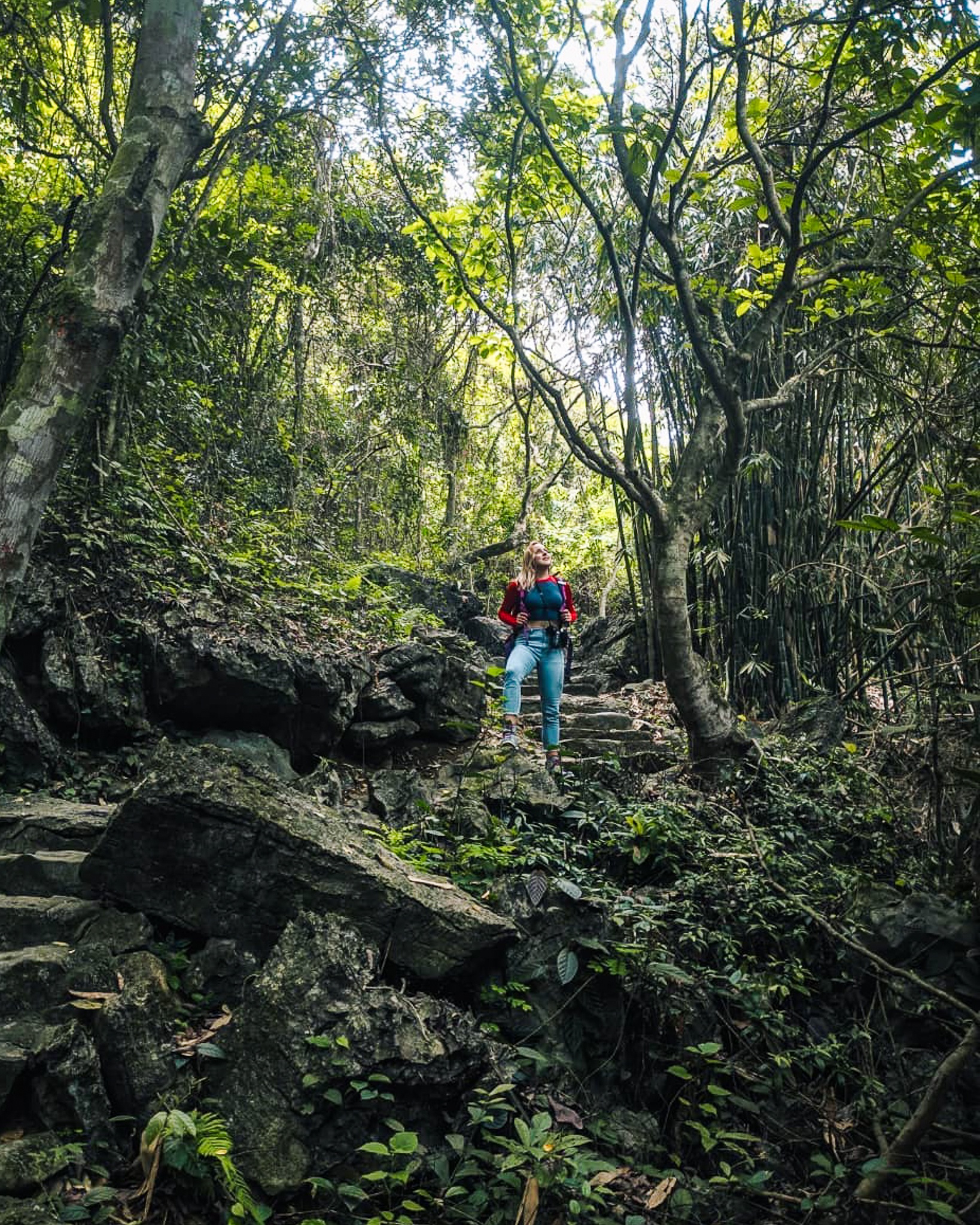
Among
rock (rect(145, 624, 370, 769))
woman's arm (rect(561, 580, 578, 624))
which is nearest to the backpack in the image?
woman's arm (rect(561, 580, 578, 624))

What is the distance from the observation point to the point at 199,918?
3145mm

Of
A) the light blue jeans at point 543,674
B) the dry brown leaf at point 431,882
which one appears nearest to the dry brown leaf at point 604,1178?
the dry brown leaf at point 431,882


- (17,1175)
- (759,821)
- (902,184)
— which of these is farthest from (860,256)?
(17,1175)

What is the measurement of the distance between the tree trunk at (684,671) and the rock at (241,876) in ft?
9.32

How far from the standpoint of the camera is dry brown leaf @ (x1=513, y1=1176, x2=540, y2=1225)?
8.05ft

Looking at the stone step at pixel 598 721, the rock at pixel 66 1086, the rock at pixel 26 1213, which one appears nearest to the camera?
the rock at pixel 26 1213

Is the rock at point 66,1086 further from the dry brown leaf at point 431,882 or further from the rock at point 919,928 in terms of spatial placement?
the rock at point 919,928

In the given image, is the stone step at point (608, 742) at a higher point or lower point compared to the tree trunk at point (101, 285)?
lower

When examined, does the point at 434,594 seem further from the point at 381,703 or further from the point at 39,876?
the point at 39,876

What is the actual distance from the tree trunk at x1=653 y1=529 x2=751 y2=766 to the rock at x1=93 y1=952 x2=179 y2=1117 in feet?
12.3

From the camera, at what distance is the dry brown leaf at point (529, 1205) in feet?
8.05

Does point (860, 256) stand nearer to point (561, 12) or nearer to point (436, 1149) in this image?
point (561, 12)

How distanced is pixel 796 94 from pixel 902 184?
1.69 meters

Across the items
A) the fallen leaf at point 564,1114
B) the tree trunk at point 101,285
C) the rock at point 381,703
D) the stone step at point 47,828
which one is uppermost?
the tree trunk at point 101,285
